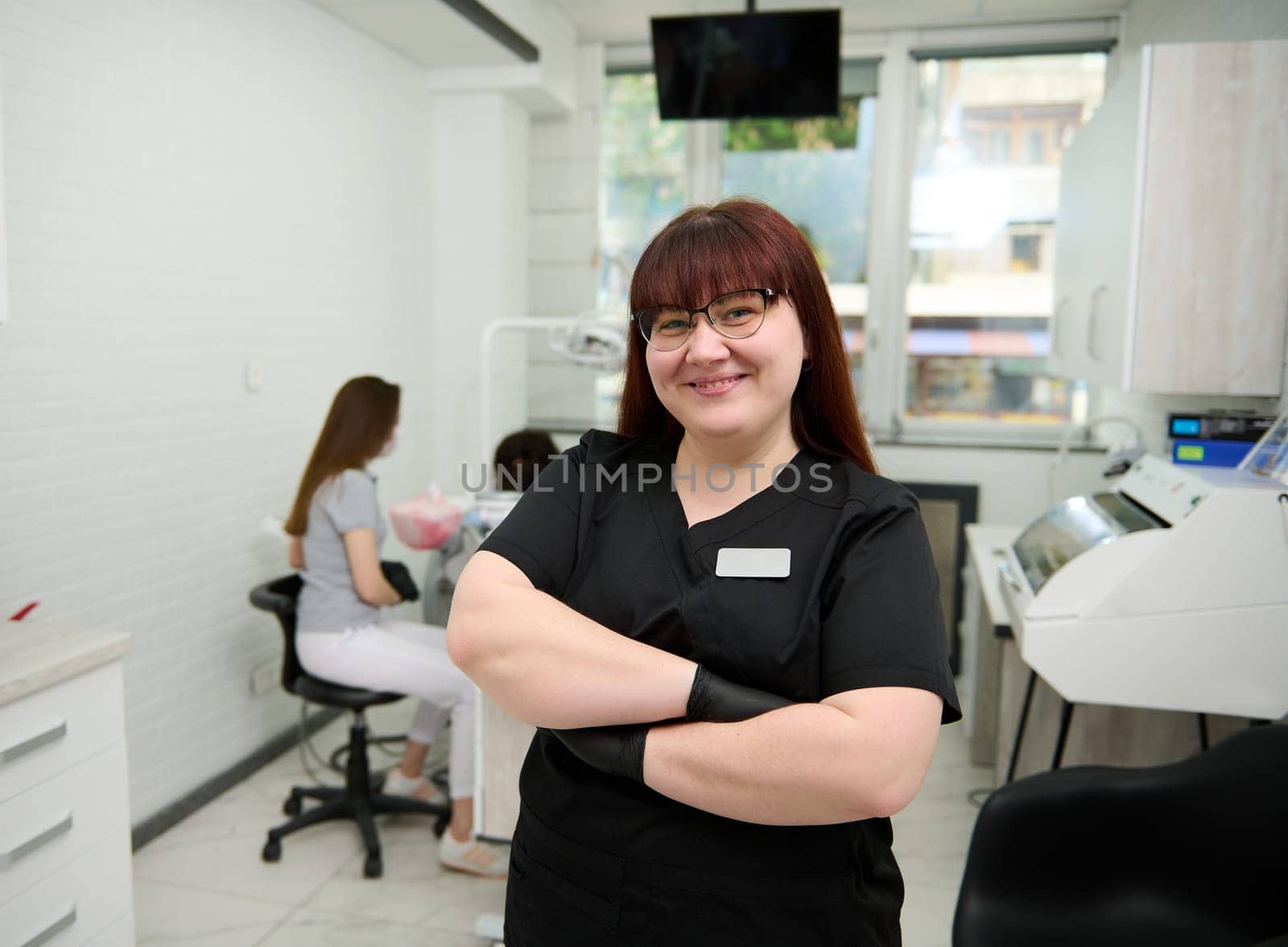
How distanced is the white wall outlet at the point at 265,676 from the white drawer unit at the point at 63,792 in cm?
136

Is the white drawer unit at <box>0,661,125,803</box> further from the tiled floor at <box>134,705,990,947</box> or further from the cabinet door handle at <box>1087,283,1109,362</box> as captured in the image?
the cabinet door handle at <box>1087,283,1109,362</box>

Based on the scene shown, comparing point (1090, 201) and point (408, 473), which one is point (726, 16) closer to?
point (1090, 201)

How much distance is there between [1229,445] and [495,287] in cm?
310

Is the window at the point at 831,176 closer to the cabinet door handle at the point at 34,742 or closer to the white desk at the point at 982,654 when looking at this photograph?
the white desk at the point at 982,654

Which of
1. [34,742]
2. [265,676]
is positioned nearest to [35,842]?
[34,742]

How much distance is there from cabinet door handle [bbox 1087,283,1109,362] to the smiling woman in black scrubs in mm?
2104

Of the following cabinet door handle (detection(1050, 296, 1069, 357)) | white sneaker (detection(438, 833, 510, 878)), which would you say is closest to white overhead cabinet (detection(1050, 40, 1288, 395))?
cabinet door handle (detection(1050, 296, 1069, 357))

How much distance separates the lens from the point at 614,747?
3.43ft

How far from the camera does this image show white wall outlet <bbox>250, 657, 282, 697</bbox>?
3275 millimetres

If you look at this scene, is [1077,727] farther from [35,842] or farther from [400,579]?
[35,842]

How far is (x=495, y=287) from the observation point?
14.9 ft

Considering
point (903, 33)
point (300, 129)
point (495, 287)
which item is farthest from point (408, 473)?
point (903, 33)

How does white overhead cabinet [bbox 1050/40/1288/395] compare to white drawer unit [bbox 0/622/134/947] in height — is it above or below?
above

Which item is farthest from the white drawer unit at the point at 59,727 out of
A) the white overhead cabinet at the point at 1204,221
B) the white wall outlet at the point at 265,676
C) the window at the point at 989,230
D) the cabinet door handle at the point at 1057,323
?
the window at the point at 989,230
